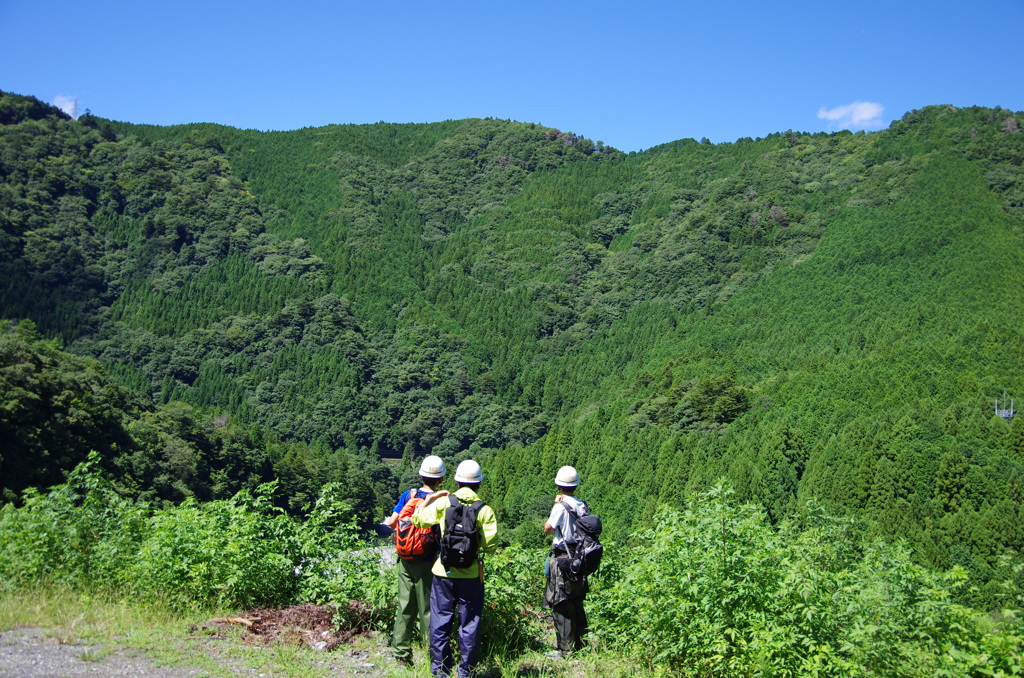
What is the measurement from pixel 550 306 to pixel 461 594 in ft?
389

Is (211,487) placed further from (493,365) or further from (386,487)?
(493,365)

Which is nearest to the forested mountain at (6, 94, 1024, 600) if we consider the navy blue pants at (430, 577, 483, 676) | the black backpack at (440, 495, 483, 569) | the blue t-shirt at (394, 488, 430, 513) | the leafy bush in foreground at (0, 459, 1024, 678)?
the leafy bush in foreground at (0, 459, 1024, 678)

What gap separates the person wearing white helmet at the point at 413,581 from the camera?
6512mm

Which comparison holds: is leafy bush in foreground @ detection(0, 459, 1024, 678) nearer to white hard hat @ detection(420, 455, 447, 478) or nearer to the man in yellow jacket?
the man in yellow jacket

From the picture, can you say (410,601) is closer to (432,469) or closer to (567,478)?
(432,469)

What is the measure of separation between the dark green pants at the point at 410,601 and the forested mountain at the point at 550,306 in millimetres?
27274

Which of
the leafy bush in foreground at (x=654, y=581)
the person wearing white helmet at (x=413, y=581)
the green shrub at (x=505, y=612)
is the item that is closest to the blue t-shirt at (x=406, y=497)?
the person wearing white helmet at (x=413, y=581)

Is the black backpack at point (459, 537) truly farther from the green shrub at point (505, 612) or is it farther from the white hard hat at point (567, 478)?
the white hard hat at point (567, 478)

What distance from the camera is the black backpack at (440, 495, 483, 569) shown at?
19.8ft

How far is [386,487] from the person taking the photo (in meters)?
87.4

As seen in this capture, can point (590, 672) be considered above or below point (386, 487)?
above

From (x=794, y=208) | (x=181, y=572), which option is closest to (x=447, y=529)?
(x=181, y=572)

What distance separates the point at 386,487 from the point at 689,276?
166 feet

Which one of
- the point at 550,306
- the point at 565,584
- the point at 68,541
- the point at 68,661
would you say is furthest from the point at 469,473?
the point at 550,306
